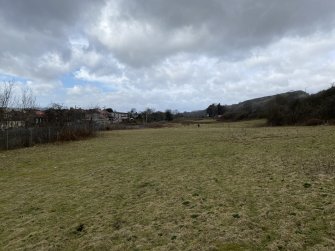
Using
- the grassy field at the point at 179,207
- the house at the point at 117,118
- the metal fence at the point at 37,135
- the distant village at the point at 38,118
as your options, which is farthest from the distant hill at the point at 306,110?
the house at the point at 117,118

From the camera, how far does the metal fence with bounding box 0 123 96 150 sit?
2530cm

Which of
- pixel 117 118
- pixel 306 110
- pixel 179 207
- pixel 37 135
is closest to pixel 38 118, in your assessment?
pixel 37 135

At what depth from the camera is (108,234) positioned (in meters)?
6.17

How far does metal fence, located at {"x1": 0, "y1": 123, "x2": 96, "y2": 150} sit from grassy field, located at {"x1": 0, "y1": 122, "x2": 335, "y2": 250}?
13.4m

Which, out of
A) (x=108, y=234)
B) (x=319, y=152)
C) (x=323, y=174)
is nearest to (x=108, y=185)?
(x=108, y=234)

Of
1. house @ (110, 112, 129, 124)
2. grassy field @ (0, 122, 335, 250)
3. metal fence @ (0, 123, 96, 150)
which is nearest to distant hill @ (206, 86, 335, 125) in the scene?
metal fence @ (0, 123, 96, 150)

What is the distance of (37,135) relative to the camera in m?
29.1

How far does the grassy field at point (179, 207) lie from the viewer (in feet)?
18.1

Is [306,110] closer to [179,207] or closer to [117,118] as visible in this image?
[179,207]

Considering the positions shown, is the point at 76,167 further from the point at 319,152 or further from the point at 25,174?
the point at 319,152

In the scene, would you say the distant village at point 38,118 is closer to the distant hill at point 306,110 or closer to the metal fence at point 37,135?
the metal fence at point 37,135

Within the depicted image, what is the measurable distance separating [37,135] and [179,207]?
2464 centimetres

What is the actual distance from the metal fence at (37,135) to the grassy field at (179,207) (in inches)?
528

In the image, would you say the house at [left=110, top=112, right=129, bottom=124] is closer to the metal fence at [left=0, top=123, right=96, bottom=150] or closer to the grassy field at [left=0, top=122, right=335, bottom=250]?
the metal fence at [left=0, top=123, right=96, bottom=150]
